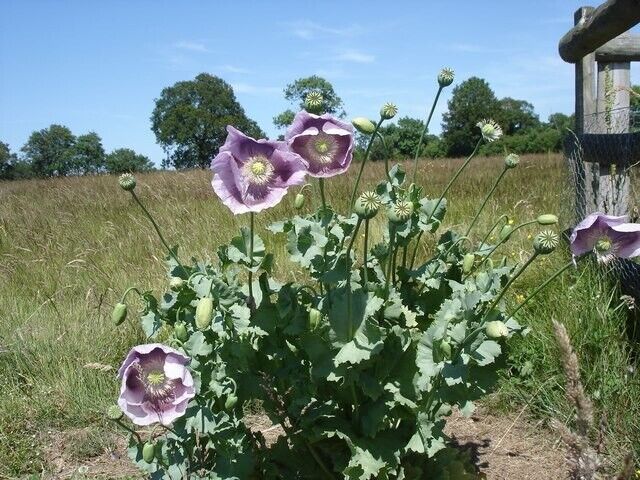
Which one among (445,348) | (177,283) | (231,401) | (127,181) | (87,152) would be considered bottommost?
(231,401)

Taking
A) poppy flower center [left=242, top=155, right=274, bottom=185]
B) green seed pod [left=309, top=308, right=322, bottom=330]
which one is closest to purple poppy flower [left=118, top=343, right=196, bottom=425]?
green seed pod [left=309, top=308, right=322, bottom=330]

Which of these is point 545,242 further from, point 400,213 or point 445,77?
point 445,77

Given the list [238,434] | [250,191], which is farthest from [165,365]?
[250,191]

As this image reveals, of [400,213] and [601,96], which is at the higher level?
[601,96]

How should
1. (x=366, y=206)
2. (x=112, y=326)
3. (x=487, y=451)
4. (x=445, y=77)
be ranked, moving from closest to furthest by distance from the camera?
(x=366, y=206), (x=445, y=77), (x=487, y=451), (x=112, y=326)

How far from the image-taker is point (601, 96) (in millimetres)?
4176

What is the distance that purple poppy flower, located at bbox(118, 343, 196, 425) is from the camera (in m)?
1.50

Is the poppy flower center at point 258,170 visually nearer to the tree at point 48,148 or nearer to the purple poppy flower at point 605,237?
the purple poppy flower at point 605,237

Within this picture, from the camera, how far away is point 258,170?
1.44m

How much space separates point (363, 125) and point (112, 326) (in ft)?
7.03

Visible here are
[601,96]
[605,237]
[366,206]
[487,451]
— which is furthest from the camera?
[601,96]

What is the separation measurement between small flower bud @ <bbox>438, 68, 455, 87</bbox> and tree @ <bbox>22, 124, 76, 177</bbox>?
77994 millimetres

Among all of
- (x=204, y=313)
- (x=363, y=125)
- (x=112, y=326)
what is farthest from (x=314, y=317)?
(x=112, y=326)

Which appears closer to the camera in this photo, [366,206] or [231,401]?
[366,206]
